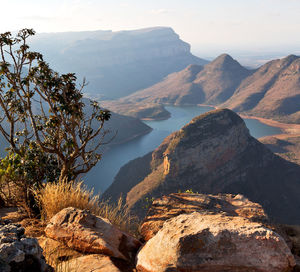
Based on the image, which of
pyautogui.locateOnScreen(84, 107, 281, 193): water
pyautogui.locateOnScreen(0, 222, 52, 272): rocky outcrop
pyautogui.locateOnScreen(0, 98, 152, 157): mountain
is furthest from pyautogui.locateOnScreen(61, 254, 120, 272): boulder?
pyautogui.locateOnScreen(0, 98, 152, 157): mountain

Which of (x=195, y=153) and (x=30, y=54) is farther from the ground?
(x=30, y=54)

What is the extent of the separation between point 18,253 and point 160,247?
2.73m

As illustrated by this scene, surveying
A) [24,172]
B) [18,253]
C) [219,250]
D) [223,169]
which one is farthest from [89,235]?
[223,169]

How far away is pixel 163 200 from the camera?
913 centimetres

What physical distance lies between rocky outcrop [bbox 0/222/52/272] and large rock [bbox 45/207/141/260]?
159 centimetres

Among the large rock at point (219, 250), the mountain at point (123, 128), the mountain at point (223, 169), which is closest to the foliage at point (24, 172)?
the large rock at point (219, 250)

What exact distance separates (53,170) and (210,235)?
904 centimetres

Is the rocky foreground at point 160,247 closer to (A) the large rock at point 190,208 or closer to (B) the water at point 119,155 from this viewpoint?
(A) the large rock at point 190,208

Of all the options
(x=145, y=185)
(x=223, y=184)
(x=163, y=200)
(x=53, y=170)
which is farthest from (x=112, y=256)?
(x=223, y=184)

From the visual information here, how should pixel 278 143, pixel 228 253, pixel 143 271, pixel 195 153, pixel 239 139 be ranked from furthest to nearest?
pixel 278 143
pixel 239 139
pixel 195 153
pixel 143 271
pixel 228 253

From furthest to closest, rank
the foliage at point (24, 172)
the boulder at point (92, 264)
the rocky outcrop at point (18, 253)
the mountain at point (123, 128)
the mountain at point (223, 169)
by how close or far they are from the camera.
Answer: the mountain at point (123, 128)
the mountain at point (223, 169)
the foliage at point (24, 172)
the boulder at point (92, 264)
the rocky outcrop at point (18, 253)

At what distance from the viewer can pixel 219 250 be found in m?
5.00

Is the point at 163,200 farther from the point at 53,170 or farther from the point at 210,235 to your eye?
the point at 53,170

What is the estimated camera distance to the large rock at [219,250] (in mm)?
4777
